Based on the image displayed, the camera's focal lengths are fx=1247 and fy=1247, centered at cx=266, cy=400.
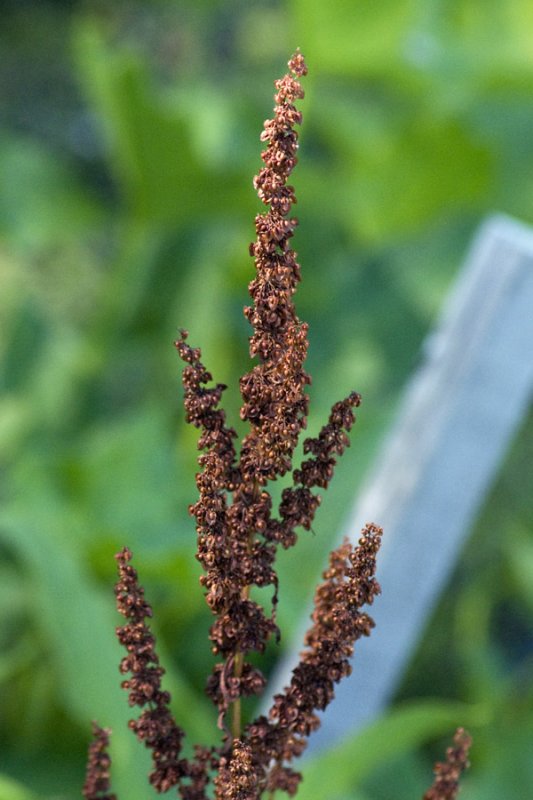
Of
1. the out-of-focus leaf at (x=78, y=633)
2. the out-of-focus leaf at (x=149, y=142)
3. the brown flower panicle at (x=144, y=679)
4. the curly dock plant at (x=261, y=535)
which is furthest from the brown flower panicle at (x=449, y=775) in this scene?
the out-of-focus leaf at (x=149, y=142)

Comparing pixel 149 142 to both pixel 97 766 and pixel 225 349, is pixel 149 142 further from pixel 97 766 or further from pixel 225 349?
pixel 97 766

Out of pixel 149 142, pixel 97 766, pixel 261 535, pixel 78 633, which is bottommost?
pixel 97 766

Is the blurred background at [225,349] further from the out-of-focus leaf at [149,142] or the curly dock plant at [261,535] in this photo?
the curly dock plant at [261,535]

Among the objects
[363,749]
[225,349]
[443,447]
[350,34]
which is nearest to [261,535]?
[363,749]

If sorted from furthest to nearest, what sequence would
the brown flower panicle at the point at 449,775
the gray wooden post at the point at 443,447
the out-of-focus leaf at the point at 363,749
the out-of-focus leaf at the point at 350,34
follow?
the out-of-focus leaf at the point at 350,34, the gray wooden post at the point at 443,447, the out-of-focus leaf at the point at 363,749, the brown flower panicle at the point at 449,775

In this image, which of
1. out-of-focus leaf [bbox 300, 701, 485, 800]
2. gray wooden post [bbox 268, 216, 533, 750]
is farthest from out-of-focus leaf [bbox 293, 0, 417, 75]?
out-of-focus leaf [bbox 300, 701, 485, 800]

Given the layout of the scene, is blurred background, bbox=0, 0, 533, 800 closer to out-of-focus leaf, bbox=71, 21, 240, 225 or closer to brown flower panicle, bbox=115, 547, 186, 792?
out-of-focus leaf, bbox=71, 21, 240, 225
